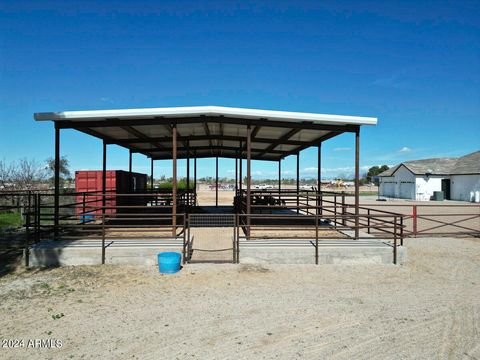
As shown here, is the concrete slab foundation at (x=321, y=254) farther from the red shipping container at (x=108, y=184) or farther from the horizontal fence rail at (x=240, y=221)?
the red shipping container at (x=108, y=184)

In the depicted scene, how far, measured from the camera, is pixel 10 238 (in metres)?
10.1

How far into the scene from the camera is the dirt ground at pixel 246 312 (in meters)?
3.81

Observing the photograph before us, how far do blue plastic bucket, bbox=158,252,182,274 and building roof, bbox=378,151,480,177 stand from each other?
3225cm

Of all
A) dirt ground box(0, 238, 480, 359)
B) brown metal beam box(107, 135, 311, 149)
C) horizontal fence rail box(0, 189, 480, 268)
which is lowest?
dirt ground box(0, 238, 480, 359)

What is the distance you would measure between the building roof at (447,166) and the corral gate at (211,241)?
95.3 feet

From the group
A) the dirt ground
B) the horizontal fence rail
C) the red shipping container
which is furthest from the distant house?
the red shipping container

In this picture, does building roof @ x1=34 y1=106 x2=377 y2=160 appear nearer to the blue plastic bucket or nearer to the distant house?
the blue plastic bucket

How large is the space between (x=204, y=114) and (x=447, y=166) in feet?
117

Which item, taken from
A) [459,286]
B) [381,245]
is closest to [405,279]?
[459,286]

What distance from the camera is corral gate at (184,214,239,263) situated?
24.7ft

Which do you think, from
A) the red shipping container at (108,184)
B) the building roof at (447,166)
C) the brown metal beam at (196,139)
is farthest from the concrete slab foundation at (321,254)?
the building roof at (447,166)

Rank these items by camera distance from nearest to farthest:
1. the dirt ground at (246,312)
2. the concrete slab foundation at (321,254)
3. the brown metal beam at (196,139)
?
the dirt ground at (246,312), the concrete slab foundation at (321,254), the brown metal beam at (196,139)

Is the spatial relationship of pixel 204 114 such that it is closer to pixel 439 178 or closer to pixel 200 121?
pixel 200 121

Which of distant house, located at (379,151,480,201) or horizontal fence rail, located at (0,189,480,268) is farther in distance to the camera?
distant house, located at (379,151,480,201)
